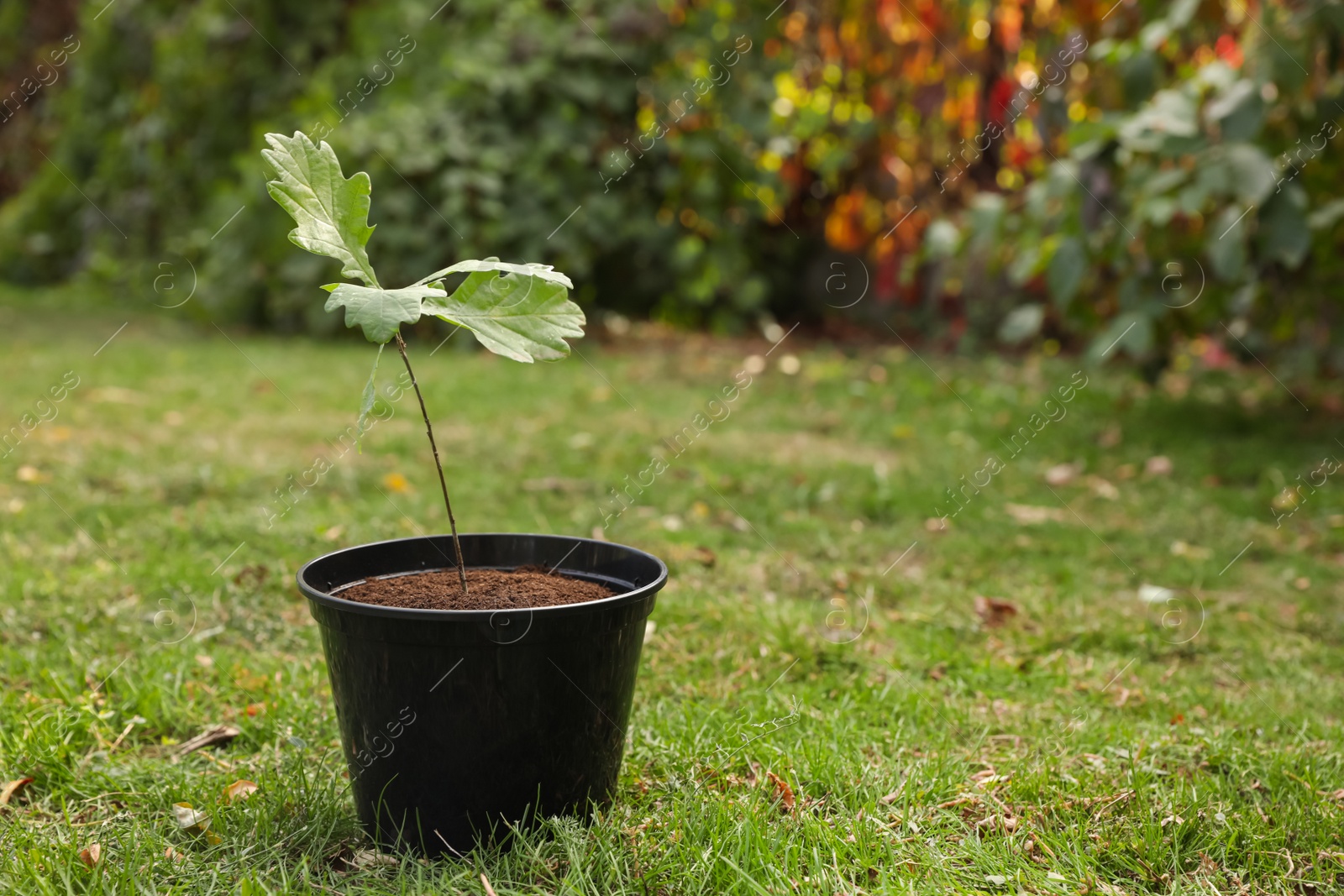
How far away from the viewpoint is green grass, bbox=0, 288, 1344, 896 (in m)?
1.47

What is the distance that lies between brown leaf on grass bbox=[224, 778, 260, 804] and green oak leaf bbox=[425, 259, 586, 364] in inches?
30.0

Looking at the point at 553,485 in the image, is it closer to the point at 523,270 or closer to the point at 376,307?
the point at 523,270

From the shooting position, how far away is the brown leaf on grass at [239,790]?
157cm

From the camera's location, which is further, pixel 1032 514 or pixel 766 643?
pixel 1032 514

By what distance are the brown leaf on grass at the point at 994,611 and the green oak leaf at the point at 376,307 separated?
5.48 feet

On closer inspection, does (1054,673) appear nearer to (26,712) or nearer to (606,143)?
(26,712)

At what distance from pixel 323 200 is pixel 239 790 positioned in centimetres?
86

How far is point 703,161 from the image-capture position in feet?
22.0

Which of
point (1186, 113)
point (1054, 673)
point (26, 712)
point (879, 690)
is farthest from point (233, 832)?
point (1186, 113)
